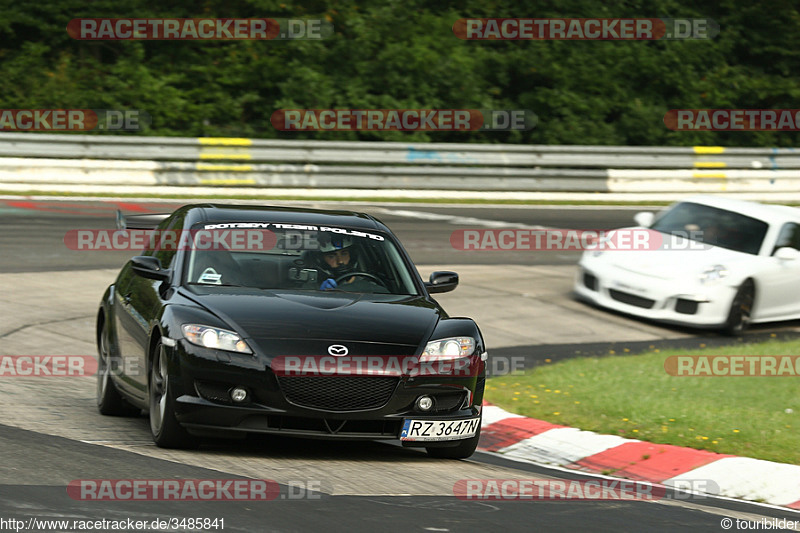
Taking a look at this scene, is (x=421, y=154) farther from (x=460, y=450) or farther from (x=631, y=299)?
(x=460, y=450)

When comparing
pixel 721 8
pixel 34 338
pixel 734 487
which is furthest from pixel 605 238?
pixel 721 8

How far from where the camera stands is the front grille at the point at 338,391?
6855mm

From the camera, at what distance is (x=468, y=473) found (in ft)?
23.7

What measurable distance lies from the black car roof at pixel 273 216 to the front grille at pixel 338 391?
1.67 m

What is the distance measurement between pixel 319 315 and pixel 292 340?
0.35 m

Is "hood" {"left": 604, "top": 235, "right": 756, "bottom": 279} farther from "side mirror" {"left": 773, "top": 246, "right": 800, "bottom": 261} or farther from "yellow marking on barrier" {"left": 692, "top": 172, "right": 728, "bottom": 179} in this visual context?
"yellow marking on barrier" {"left": 692, "top": 172, "right": 728, "bottom": 179}

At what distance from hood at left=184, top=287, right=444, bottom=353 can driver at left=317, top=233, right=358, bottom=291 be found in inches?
9.6

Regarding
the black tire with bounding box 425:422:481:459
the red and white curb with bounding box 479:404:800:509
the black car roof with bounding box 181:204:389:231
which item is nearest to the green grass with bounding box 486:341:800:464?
the red and white curb with bounding box 479:404:800:509

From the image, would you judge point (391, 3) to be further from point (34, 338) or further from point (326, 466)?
point (326, 466)

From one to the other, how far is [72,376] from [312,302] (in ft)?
12.4

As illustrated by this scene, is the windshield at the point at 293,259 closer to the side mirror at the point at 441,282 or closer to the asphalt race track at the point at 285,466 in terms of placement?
the side mirror at the point at 441,282

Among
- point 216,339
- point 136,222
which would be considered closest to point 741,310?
point 136,222

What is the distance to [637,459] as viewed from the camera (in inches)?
324

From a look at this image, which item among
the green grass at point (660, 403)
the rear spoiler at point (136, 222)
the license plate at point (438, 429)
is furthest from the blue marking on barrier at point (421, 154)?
the license plate at point (438, 429)
